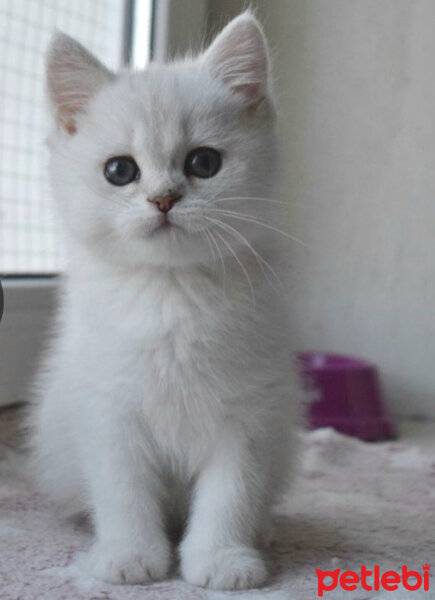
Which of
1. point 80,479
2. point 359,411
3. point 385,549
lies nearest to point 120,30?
point 359,411

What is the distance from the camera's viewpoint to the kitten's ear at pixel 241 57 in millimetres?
1171

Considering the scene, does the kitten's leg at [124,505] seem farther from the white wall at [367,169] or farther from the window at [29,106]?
the white wall at [367,169]

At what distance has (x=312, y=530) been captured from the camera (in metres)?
1.29

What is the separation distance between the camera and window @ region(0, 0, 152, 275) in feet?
5.81

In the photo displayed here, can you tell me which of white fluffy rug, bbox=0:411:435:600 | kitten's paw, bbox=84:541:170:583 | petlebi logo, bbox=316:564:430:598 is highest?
kitten's paw, bbox=84:541:170:583

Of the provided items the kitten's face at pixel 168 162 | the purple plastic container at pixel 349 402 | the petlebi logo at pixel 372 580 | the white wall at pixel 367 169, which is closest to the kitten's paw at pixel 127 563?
the petlebi logo at pixel 372 580

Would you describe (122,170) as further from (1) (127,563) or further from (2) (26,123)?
(2) (26,123)

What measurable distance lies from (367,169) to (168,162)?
134cm

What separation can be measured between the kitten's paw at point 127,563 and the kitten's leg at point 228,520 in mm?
30

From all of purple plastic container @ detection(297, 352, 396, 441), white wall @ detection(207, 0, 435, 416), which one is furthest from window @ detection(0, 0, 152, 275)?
purple plastic container @ detection(297, 352, 396, 441)

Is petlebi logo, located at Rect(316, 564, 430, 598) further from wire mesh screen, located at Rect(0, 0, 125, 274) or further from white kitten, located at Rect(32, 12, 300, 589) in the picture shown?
wire mesh screen, located at Rect(0, 0, 125, 274)

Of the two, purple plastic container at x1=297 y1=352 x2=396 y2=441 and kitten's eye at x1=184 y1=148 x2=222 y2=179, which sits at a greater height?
kitten's eye at x1=184 y1=148 x2=222 y2=179

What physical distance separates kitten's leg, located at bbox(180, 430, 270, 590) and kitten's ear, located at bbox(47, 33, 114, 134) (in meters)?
0.48

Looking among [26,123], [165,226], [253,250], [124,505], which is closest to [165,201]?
[165,226]
